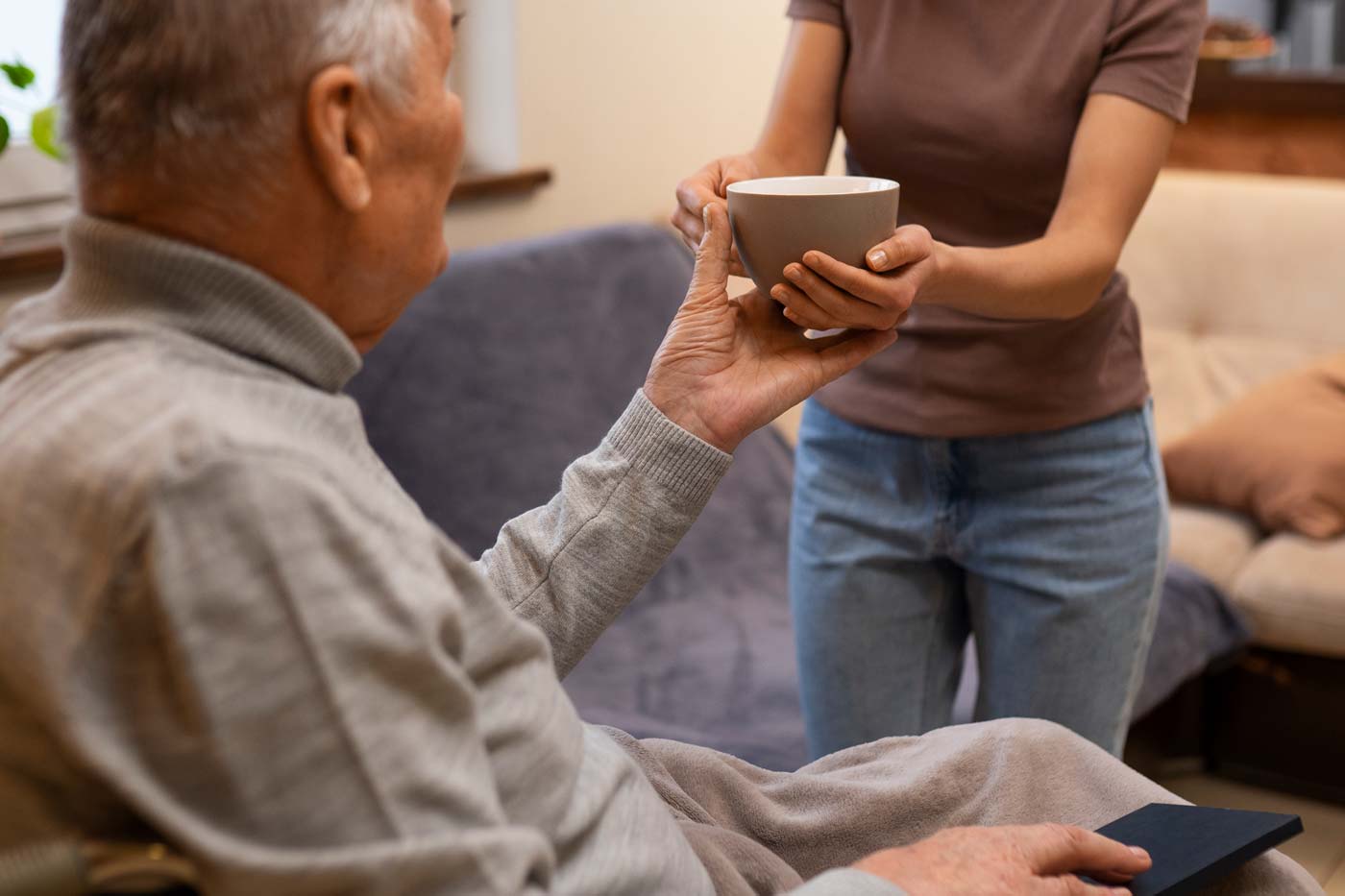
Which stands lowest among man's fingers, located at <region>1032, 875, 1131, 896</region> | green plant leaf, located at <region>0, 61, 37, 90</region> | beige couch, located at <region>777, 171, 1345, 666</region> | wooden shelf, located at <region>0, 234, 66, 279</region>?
beige couch, located at <region>777, 171, 1345, 666</region>

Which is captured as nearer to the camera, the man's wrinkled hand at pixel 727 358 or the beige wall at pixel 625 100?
the man's wrinkled hand at pixel 727 358

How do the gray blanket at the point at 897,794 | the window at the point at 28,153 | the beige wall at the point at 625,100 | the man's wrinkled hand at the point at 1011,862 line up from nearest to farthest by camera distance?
the man's wrinkled hand at the point at 1011,862, the gray blanket at the point at 897,794, the window at the point at 28,153, the beige wall at the point at 625,100

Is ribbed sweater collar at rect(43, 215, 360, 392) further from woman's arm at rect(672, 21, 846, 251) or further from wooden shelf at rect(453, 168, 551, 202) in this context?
wooden shelf at rect(453, 168, 551, 202)

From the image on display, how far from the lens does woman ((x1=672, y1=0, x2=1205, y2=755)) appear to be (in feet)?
4.29

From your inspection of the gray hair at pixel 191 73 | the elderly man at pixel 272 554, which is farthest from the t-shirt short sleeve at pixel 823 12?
the gray hair at pixel 191 73

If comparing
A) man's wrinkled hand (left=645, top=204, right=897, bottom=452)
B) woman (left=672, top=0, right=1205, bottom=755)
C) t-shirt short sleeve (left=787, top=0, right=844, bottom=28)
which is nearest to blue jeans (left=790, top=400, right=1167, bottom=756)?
woman (left=672, top=0, right=1205, bottom=755)

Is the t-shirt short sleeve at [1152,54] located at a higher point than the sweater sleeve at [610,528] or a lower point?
higher

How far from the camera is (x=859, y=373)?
1480 mm

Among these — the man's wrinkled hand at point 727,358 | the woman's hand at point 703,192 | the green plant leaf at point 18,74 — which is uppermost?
the green plant leaf at point 18,74

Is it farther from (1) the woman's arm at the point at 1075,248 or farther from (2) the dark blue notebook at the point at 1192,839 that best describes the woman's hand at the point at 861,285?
(2) the dark blue notebook at the point at 1192,839

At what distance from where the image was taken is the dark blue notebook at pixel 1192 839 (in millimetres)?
909

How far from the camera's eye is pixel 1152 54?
4.27 feet

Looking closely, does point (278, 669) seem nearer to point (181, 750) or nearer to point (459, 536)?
point (181, 750)

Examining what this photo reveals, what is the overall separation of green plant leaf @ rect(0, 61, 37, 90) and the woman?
95 centimetres
